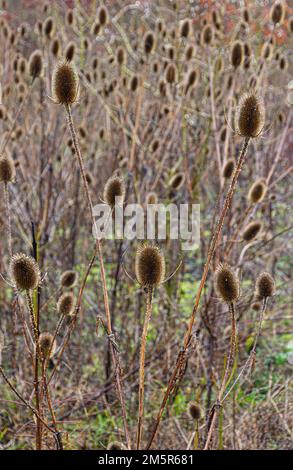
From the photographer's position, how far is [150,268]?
1219mm

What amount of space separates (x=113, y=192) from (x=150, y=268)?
1.24 ft

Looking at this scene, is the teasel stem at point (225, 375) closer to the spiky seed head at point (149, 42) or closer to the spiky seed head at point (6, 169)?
the spiky seed head at point (6, 169)

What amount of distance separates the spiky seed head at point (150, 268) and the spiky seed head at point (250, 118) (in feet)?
0.99

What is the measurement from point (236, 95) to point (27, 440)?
197 centimetres

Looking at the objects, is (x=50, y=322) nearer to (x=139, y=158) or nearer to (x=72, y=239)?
(x=72, y=239)

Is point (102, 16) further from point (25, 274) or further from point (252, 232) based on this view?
point (25, 274)

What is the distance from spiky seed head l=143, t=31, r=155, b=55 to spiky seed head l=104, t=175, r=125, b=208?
1393 millimetres

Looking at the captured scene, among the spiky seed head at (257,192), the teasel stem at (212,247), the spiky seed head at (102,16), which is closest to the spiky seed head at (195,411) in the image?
the teasel stem at (212,247)

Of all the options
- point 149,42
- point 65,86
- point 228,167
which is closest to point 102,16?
point 149,42

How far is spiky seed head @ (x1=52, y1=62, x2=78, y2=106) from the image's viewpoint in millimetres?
1278

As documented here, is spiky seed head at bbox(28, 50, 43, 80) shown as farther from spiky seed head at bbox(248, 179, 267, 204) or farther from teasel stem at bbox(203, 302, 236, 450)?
teasel stem at bbox(203, 302, 236, 450)

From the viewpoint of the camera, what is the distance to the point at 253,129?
3.97 ft

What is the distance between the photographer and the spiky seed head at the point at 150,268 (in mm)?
1217
